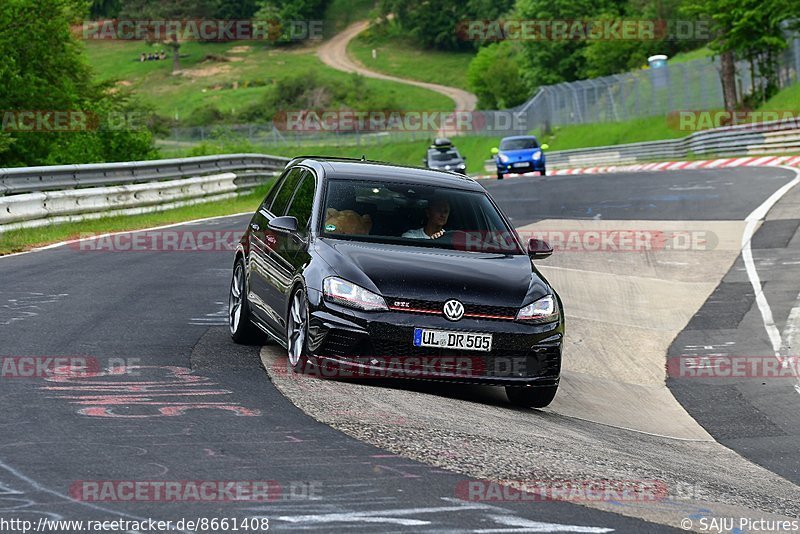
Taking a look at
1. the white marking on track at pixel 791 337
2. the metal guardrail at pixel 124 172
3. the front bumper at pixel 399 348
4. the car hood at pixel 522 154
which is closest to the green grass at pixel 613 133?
the car hood at pixel 522 154

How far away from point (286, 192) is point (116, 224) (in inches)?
513

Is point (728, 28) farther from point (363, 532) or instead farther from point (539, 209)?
point (363, 532)

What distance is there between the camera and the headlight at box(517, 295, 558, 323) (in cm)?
877

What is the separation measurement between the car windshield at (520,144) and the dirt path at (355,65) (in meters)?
78.4

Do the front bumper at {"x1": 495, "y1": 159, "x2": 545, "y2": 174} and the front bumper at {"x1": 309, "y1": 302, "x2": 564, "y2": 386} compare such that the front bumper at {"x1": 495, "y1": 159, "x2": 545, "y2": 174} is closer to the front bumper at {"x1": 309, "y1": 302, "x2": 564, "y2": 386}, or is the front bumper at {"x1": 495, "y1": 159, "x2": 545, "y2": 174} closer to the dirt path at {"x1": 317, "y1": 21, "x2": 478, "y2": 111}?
the front bumper at {"x1": 309, "y1": 302, "x2": 564, "y2": 386}

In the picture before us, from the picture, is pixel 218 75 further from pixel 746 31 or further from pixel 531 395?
pixel 531 395

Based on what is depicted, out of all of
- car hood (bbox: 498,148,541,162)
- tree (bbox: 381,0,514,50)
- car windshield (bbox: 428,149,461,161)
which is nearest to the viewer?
car hood (bbox: 498,148,541,162)

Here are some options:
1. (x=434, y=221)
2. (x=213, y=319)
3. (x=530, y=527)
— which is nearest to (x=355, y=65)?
(x=213, y=319)

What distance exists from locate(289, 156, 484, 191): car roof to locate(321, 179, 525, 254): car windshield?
0.24 ft

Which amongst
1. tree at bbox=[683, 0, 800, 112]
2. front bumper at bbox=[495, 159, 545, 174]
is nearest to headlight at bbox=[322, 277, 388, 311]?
front bumper at bbox=[495, 159, 545, 174]

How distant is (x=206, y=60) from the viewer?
161250 millimetres

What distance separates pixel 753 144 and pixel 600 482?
3932 cm

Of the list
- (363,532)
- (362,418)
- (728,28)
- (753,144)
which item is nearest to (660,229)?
(362,418)

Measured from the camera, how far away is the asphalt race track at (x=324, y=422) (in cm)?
552
